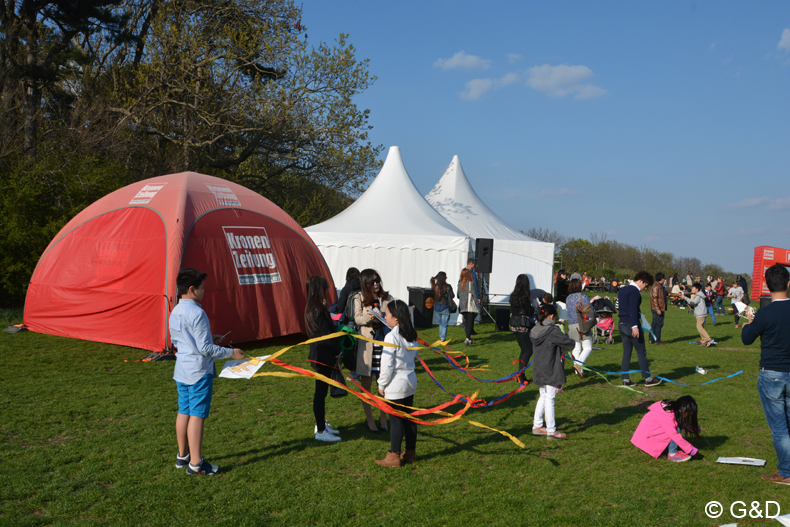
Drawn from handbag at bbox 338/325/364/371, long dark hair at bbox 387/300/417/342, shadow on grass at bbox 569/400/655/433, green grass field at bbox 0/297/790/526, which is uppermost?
long dark hair at bbox 387/300/417/342

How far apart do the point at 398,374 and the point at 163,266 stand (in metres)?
6.31

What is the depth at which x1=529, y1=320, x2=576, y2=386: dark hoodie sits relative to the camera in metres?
5.80

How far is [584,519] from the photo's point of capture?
399 centimetres

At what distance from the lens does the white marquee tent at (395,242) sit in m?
15.7

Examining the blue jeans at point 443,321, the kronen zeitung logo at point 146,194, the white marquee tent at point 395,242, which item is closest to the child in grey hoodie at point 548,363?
the blue jeans at point 443,321

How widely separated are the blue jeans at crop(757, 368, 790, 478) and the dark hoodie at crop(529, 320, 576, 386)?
174cm

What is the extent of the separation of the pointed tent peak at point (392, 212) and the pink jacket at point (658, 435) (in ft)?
35.6

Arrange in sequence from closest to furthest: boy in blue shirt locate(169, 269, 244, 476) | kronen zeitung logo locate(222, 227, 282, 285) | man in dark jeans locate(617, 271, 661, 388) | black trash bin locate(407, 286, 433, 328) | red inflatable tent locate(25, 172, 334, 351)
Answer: boy in blue shirt locate(169, 269, 244, 476), man in dark jeans locate(617, 271, 661, 388), red inflatable tent locate(25, 172, 334, 351), kronen zeitung logo locate(222, 227, 282, 285), black trash bin locate(407, 286, 433, 328)

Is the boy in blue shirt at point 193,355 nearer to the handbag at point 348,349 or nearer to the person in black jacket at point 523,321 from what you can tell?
the handbag at point 348,349

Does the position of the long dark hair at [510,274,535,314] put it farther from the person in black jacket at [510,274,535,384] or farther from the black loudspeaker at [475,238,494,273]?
the black loudspeaker at [475,238,494,273]

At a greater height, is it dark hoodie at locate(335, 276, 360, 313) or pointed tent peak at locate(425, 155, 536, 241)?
pointed tent peak at locate(425, 155, 536, 241)

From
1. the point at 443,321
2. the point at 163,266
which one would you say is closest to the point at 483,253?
the point at 443,321

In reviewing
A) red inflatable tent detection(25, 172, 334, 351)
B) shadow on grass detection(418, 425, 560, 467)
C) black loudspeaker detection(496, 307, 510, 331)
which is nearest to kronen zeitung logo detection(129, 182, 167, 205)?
red inflatable tent detection(25, 172, 334, 351)

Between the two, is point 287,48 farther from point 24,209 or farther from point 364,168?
point 24,209
